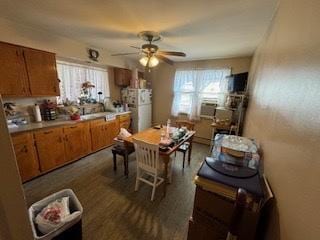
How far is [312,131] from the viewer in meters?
0.64

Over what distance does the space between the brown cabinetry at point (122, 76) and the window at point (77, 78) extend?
285 mm

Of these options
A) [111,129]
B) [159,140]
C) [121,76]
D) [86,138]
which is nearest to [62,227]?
[159,140]

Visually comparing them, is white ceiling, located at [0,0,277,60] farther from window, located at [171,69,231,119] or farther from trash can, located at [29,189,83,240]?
trash can, located at [29,189,83,240]

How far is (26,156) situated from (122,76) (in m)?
2.98

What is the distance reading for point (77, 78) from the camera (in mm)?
3584

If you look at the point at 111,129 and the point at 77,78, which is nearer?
the point at 77,78

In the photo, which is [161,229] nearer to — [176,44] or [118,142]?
[118,142]

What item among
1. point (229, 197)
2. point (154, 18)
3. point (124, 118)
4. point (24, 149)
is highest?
point (154, 18)

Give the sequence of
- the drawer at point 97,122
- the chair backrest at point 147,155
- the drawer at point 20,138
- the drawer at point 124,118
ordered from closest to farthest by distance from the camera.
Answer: the chair backrest at point 147,155 → the drawer at point 20,138 → the drawer at point 97,122 → the drawer at point 124,118

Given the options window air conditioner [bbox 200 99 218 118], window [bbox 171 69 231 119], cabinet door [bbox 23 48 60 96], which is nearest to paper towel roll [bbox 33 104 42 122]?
cabinet door [bbox 23 48 60 96]

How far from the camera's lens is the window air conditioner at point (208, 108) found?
4223mm

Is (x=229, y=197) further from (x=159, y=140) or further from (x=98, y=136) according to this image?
(x=98, y=136)

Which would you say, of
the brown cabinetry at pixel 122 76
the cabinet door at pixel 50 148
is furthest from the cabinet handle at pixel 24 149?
the brown cabinetry at pixel 122 76

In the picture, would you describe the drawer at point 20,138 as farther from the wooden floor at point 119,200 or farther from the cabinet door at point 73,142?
the wooden floor at point 119,200
